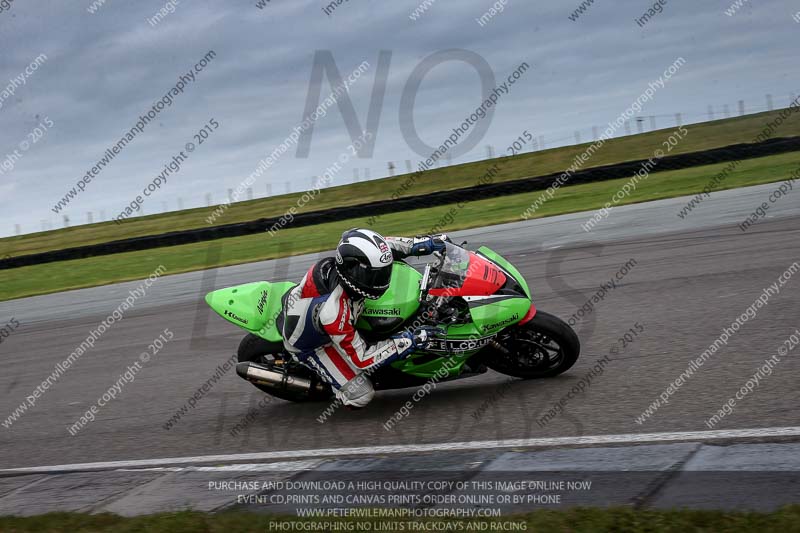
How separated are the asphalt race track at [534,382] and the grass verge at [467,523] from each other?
5.02 feet

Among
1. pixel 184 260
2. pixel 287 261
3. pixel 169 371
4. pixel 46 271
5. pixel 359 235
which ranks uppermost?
pixel 359 235

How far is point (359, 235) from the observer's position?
610 cm

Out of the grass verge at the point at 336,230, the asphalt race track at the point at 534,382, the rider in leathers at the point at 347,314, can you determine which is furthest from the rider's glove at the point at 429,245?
the grass verge at the point at 336,230

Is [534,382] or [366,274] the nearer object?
[366,274]

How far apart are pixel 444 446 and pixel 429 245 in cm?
165

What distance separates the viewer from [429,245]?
6.52 meters

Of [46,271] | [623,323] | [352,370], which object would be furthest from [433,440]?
[46,271]

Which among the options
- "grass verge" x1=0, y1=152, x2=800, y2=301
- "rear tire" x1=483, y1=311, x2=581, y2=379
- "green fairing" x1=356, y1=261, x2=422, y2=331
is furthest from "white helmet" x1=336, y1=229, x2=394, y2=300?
"grass verge" x1=0, y1=152, x2=800, y2=301

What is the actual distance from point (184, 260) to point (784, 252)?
1640 centimetres

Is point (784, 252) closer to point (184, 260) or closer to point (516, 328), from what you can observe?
point (516, 328)

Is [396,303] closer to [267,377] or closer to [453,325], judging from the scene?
[453,325]

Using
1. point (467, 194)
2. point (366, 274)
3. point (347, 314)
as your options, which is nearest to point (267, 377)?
point (347, 314)

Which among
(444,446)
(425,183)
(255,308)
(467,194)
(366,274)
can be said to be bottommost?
(425,183)

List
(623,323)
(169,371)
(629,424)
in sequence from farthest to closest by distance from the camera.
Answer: (169,371) < (623,323) < (629,424)
